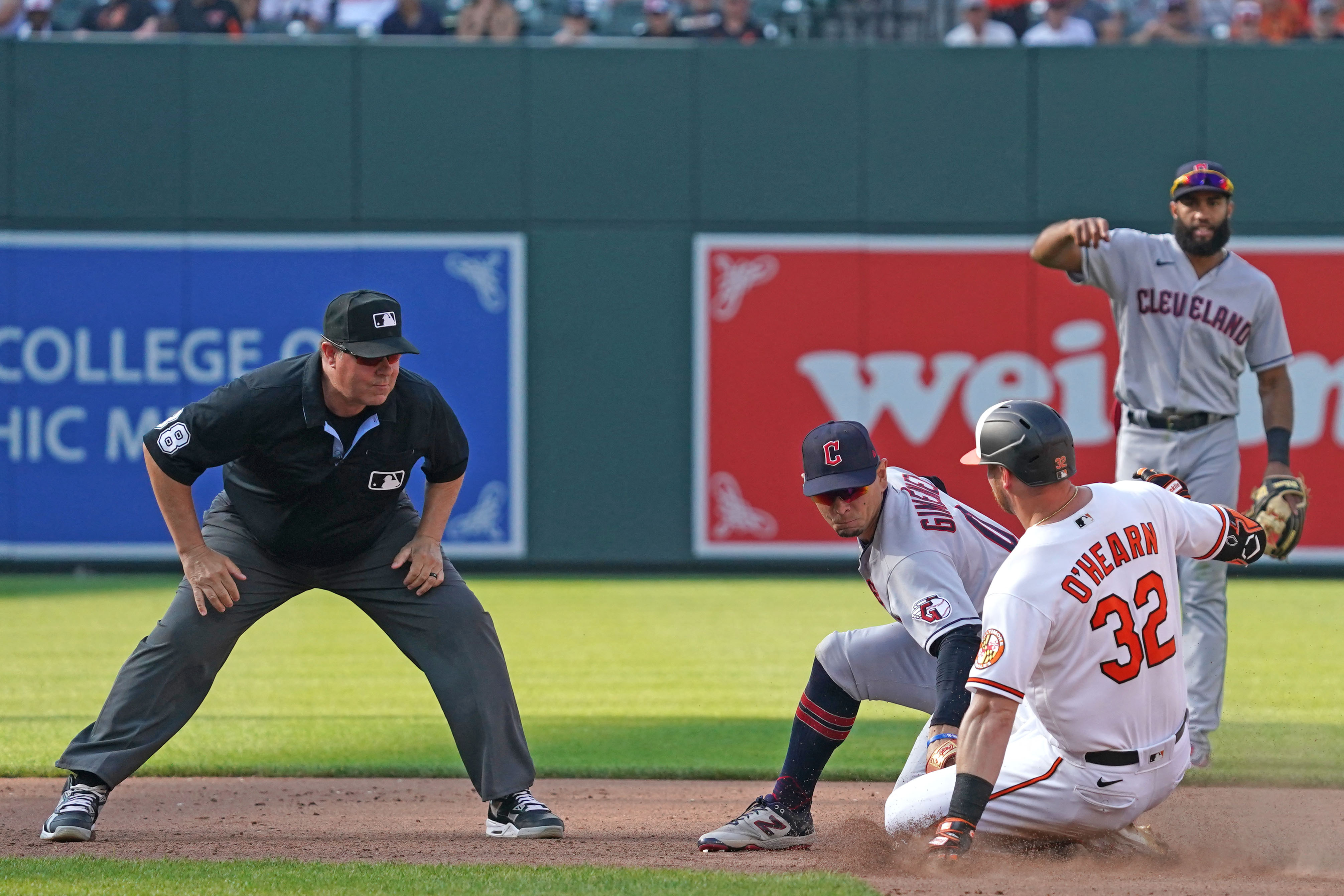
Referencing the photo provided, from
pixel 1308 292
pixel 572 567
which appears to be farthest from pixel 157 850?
pixel 1308 292

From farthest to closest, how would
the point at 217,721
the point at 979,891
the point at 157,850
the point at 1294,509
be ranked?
the point at 217,721 < the point at 1294,509 < the point at 157,850 < the point at 979,891

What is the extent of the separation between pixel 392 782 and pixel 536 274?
8.73 meters

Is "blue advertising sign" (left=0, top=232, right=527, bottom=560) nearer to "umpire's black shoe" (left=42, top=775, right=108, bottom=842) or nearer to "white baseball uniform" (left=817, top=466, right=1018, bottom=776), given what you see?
"umpire's black shoe" (left=42, top=775, right=108, bottom=842)

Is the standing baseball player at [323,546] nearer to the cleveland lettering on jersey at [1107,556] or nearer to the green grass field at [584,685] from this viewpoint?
the green grass field at [584,685]

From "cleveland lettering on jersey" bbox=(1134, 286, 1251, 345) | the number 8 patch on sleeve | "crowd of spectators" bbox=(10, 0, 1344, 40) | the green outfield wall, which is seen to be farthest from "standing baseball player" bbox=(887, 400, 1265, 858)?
"crowd of spectators" bbox=(10, 0, 1344, 40)

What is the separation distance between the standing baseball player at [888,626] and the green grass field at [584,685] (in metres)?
1.35

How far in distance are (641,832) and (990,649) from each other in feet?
5.80

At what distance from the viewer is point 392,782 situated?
20.5 ft

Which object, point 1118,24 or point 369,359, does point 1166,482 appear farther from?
point 1118,24

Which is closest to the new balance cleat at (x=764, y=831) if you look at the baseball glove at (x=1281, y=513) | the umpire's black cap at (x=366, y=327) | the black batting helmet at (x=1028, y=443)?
the black batting helmet at (x=1028, y=443)

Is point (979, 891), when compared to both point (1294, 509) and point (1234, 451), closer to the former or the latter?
point (1294, 509)

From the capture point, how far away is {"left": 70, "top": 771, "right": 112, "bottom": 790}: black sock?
500 centimetres

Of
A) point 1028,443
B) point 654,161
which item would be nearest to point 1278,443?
point 1028,443

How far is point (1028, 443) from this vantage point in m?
4.09
